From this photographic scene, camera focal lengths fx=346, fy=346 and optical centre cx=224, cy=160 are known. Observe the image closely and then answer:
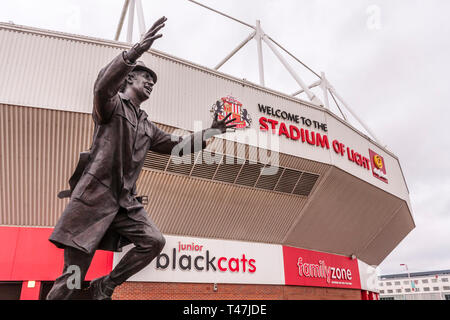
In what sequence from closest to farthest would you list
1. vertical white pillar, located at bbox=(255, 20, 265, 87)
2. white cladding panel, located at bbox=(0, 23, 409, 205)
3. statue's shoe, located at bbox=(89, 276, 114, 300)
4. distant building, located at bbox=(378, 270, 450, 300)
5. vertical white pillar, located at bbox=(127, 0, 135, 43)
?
statue's shoe, located at bbox=(89, 276, 114, 300) < white cladding panel, located at bbox=(0, 23, 409, 205) < vertical white pillar, located at bbox=(127, 0, 135, 43) < vertical white pillar, located at bbox=(255, 20, 265, 87) < distant building, located at bbox=(378, 270, 450, 300)

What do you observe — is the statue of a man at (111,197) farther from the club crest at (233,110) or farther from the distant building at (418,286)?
the distant building at (418,286)

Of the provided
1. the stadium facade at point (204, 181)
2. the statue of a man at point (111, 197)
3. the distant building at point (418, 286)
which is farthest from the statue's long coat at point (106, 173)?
the distant building at point (418, 286)

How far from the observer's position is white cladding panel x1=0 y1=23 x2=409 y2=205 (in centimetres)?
1105

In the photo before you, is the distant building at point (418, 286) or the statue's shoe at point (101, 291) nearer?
the statue's shoe at point (101, 291)

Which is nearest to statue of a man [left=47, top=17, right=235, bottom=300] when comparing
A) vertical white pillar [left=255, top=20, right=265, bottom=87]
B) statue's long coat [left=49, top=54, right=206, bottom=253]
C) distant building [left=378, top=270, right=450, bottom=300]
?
statue's long coat [left=49, top=54, right=206, bottom=253]

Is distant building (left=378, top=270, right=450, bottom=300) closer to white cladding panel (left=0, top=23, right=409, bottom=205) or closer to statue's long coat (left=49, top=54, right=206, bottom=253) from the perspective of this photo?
white cladding panel (left=0, top=23, right=409, bottom=205)

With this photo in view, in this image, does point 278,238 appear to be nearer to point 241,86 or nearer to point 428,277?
point 241,86

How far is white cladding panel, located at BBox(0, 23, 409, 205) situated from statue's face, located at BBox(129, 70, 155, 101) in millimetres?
8523

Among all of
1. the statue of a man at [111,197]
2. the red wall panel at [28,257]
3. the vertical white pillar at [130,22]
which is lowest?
the statue of a man at [111,197]

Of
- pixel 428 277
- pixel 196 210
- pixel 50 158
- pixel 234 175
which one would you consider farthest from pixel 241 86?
pixel 428 277

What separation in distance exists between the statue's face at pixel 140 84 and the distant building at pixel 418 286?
268ft

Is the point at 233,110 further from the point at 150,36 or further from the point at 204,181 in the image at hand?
the point at 150,36

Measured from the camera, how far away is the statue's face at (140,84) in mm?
3664

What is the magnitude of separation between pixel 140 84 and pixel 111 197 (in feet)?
4.05
